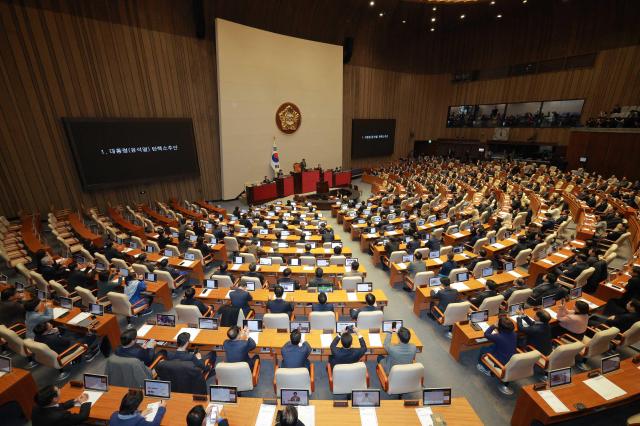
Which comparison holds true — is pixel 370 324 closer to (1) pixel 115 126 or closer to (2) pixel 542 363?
(2) pixel 542 363

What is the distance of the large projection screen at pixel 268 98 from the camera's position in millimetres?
19031

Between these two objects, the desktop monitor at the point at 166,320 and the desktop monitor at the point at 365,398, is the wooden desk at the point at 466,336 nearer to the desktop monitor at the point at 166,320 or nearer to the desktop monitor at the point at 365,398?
the desktop monitor at the point at 365,398

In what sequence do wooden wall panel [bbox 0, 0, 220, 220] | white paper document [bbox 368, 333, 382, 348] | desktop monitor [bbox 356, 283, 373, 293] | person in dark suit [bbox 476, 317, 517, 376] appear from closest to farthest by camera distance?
person in dark suit [bbox 476, 317, 517, 376]
white paper document [bbox 368, 333, 382, 348]
desktop monitor [bbox 356, 283, 373, 293]
wooden wall panel [bbox 0, 0, 220, 220]

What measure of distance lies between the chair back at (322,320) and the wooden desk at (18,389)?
16.5ft

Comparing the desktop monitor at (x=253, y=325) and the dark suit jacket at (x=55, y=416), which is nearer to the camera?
the dark suit jacket at (x=55, y=416)

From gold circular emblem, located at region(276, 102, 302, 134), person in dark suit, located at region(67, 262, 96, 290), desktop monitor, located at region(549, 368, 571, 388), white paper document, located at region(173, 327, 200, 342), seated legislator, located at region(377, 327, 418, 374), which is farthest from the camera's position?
gold circular emblem, located at region(276, 102, 302, 134)

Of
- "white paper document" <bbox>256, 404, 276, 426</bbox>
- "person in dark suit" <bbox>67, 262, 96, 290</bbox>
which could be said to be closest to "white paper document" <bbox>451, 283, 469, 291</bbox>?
"white paper document" <bbox>256, 404, 276, 426</bbox>

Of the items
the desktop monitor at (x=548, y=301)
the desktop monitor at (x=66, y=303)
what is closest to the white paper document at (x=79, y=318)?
the desktop monitor at (x=66, y=303)

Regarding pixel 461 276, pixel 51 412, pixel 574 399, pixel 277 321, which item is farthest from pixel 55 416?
pixel 461 276

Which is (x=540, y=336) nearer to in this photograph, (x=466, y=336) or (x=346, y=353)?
(x=466, y=336)

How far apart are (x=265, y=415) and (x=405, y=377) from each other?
7.44 feet

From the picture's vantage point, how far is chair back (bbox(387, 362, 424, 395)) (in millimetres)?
4824

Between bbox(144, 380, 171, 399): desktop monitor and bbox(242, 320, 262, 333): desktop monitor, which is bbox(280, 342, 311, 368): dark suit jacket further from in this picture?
bbox(144, 380, 171, 399): desktop monitor

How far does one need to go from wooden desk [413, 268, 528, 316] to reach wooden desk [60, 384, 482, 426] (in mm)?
3472
